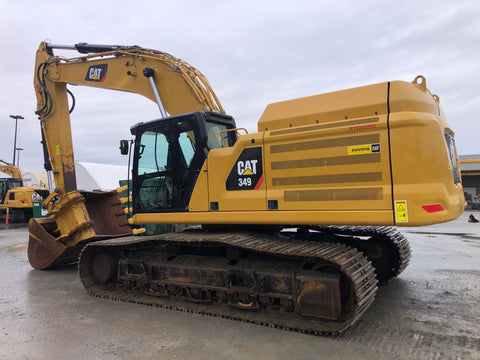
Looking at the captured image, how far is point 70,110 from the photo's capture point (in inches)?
313

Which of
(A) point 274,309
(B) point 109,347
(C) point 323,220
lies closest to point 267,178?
(C) point 323,220

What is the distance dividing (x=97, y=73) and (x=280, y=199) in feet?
16.3

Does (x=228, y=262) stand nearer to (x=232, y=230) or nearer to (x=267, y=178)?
(x=232, y=230)

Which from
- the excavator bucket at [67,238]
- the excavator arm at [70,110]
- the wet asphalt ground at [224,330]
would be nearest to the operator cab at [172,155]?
the excavator arm at [70,110]

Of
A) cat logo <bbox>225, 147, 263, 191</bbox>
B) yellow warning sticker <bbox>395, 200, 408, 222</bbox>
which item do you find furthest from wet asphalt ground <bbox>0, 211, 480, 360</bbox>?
cat logo <bbox>225, 147, 263, 191</bbox>

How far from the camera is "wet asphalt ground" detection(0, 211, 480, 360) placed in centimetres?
348

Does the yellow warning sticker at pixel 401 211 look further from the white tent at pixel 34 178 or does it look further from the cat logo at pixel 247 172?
the white tent at pixel 34 178

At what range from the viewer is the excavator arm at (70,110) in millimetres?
6324

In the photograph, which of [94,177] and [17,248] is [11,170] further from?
[17,248]

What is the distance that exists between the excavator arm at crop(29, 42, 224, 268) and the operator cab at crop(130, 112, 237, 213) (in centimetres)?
103

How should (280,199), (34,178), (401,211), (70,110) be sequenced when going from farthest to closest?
(34,178) < (70,110) < (280,199) < (401,211)

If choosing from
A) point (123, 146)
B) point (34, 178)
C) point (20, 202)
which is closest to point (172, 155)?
point (123, 146)

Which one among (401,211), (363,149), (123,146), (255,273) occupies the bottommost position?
(255,273)

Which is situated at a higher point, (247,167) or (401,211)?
(247,167)
